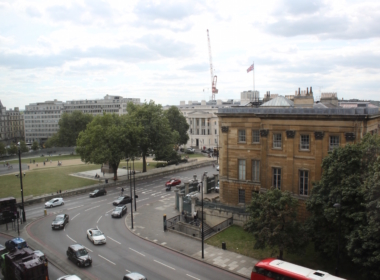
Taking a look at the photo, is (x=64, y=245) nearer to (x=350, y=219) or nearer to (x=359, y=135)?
(x=350, y=219)

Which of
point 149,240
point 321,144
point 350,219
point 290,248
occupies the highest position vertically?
point 321,144

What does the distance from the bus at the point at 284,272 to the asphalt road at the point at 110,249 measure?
4.76m

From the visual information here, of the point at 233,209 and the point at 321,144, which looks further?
the point at 233,209

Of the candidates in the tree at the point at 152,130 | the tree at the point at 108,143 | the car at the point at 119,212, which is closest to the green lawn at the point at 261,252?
the car at the point at 119,212

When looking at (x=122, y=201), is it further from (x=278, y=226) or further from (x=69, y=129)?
(x=69, y=129)

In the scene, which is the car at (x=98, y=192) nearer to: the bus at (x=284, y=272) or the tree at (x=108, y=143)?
the tree at (x=108, y=143)

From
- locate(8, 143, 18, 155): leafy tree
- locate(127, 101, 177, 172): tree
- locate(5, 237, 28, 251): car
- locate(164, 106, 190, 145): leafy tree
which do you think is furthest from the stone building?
locate(8, 143, 18, 155): leafy tree

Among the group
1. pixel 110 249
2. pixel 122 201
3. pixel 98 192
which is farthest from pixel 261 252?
pixel 98 192

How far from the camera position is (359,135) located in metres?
33.2

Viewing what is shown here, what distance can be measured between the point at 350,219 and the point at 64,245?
92.3 ft

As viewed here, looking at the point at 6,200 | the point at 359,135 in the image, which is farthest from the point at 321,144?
the point at 6,200

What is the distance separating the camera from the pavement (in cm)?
3003

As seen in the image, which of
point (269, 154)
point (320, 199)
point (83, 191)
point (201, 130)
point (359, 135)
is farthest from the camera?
point (201, 130)

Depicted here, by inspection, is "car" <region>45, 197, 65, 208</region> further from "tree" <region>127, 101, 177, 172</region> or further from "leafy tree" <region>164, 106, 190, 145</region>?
"leafy tree" <region>164, 106, 190, 145</region>
